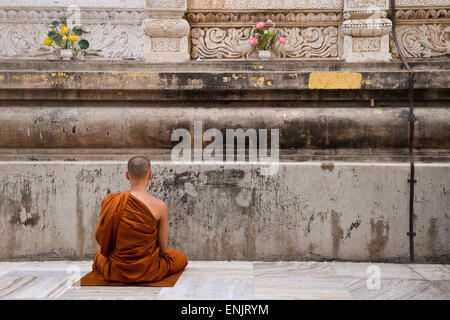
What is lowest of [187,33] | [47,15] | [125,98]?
[125,98]

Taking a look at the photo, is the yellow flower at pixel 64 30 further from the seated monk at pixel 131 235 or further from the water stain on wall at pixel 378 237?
the water stain on wall at pixel 378 237

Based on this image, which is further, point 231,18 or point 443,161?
point 231,18

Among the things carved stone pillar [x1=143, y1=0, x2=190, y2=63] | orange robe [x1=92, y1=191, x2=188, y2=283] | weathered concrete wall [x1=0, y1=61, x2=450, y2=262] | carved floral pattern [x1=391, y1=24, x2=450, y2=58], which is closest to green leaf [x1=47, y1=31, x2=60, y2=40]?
weathered concrete wall [x1=0, y1=61, x2=450, y2=262]

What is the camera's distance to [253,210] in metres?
2.87

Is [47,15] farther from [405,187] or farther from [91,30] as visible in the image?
[405,187]

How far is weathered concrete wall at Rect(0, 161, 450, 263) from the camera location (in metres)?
2.83

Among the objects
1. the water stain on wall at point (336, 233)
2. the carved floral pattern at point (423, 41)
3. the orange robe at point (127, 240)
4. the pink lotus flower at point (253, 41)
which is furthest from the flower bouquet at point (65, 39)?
the carved floral pattern at point (423, 41)

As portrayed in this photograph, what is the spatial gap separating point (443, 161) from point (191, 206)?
219 cm

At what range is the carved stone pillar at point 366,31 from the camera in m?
3.52

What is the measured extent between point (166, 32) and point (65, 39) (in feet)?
3.76

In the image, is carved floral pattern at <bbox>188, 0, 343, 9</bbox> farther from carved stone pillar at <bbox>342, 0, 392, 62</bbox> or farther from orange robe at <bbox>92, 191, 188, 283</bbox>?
orange robe at <bbox>92, 191, 188, 283</bbox>

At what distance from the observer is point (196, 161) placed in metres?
3.00
